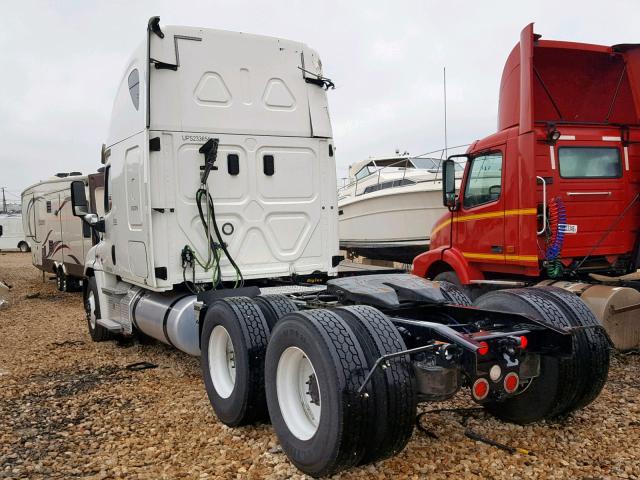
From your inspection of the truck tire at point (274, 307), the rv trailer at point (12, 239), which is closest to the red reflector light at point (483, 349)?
the truck tire at point (274, 307)

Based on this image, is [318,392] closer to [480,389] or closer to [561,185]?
[480,389]

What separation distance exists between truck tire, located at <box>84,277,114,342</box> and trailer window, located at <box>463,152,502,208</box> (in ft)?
16.0

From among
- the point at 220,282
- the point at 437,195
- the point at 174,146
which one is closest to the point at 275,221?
the point at 220,282

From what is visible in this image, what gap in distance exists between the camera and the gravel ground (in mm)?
3455

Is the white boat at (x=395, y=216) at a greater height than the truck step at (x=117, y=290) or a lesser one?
greater

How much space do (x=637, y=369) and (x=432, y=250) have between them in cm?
271

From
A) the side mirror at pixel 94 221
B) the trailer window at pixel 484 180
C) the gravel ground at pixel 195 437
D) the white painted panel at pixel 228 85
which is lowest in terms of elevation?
the gravel ground at pixel 195 437

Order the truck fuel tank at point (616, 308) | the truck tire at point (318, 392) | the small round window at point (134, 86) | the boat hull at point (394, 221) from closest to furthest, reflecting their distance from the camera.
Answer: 1. the truck tire at point (318, 392)
2. the truck fuel tank at point (616, 308)
3. the small round window at point (134, 86)
4. the boat hull at point (394, 221)

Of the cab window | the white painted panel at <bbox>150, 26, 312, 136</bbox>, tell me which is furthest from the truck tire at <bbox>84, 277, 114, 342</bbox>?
the white painted panel at <bbox>150, 26, 312, 136</bbox>

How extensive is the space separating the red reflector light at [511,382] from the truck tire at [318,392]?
0.84 metres

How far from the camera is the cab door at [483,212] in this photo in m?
6.30

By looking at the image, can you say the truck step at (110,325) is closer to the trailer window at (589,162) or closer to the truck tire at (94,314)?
the truck tire at (94,314)

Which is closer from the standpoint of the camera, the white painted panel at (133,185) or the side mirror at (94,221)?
the white painted panel at (133,185)

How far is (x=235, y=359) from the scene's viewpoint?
13.3 feet
